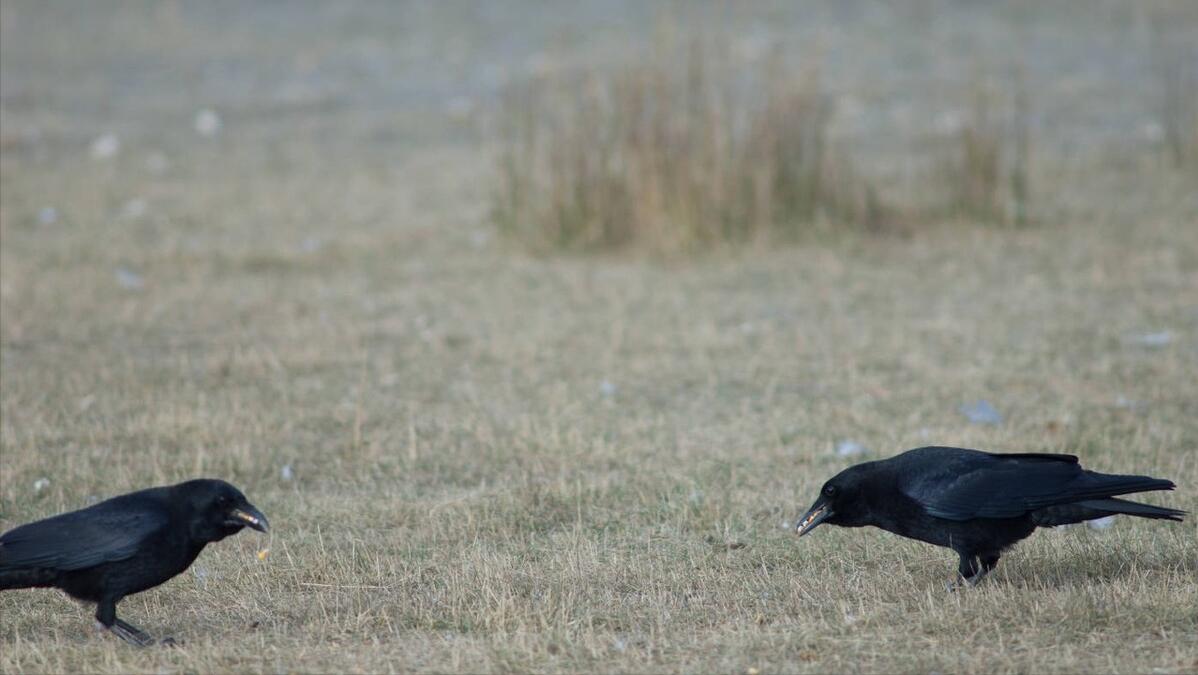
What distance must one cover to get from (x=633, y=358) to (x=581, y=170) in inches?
142

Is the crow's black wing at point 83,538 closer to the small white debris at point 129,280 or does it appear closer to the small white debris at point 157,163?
the small white debris at point 129,280

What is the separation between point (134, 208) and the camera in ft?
44.8

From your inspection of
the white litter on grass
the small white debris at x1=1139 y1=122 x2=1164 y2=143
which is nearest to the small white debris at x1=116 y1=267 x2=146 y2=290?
the white litter on grass

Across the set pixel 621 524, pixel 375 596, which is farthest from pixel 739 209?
pixel 375 596

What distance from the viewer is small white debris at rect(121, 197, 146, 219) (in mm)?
13406

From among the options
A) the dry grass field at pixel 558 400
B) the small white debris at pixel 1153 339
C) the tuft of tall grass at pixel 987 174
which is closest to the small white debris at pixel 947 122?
the dry grass field at pixel 558 400

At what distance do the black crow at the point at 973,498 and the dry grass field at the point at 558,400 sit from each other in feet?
0.64

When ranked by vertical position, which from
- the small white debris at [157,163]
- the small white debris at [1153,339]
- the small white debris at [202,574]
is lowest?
the small white debris at [202,574]

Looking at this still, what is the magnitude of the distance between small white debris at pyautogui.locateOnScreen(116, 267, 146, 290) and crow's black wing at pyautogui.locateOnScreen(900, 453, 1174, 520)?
7.33 m

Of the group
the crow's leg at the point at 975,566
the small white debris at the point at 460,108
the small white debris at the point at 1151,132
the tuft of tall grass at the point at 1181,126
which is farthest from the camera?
the small white debris at the point at 460,108

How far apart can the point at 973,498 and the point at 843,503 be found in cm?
43

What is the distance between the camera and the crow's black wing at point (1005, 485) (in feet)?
15.5

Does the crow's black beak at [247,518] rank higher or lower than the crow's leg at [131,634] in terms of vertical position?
higher

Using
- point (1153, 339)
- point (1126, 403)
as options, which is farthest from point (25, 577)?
point (1153, 339)
